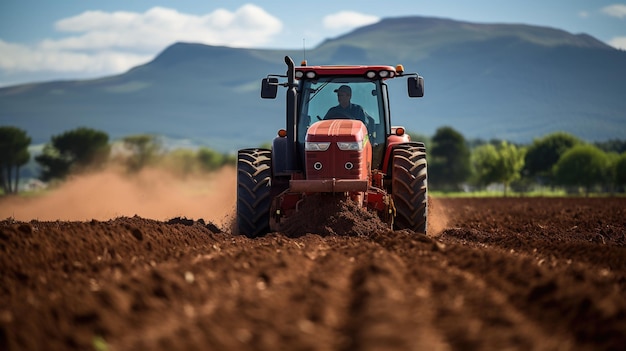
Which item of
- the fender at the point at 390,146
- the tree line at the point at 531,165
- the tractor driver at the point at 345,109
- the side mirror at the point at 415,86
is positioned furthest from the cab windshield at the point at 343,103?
the tree line at the point at 531,165

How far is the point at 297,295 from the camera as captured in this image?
6695 millimetres

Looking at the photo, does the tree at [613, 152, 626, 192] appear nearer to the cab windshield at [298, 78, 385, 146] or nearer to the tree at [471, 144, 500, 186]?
the tree at [471, 144, 500, 186]

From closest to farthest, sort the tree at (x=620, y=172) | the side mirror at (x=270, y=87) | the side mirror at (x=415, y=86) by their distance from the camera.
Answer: the side mirror at (x=270, y=87) < the side mirror at (x=415, y=86) < the tree at (x=620, y=172)

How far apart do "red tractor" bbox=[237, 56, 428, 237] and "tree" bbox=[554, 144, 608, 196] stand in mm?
77145

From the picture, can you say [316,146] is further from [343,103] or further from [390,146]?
[390,146]

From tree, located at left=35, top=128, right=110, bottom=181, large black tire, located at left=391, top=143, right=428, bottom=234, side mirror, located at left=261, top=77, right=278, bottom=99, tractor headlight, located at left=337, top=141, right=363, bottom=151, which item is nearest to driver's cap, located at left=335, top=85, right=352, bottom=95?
side mirror, located at left=261, top=77, right=278, bottom=99

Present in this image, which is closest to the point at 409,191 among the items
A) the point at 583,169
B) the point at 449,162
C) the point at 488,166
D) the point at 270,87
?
the point at 270,87

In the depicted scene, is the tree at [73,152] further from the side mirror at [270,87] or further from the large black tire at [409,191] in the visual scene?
the large black tire at [409,191]

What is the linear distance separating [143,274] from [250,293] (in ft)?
4.11

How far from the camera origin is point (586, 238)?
15086 millimetres

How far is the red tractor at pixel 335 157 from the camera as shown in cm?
1251

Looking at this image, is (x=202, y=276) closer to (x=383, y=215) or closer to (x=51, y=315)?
(x=51, y=315)

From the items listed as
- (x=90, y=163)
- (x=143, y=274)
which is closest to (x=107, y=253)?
(x=143, y=274)

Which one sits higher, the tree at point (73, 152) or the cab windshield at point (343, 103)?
the cab windshield at point (343, 103)
